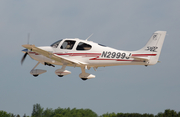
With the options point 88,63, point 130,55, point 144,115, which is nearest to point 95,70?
point 88,63

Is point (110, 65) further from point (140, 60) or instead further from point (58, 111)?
point (58, 111)

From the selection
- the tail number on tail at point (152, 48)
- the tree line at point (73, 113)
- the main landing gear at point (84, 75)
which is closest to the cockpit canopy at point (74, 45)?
the main landing gear at point (84, 75)

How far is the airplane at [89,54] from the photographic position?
864 inches

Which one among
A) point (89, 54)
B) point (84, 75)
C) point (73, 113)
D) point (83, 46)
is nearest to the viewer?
point (89, 54)

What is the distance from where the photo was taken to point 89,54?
2320cm

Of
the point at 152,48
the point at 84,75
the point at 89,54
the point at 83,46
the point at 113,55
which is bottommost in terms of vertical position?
the point at 84,75

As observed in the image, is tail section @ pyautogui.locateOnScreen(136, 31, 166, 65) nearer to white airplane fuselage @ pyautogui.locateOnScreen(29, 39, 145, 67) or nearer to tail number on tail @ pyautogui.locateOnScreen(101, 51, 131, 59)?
white airplane fuselage @ pyautogui.locateOnScreen(29, 39, 145, 67)

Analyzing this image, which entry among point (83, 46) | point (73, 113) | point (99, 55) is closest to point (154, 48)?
point (99, 55)

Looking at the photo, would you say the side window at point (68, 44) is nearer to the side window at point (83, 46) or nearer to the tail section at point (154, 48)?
the side window at point (83, 46)

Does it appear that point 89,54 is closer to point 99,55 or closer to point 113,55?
point 99,55

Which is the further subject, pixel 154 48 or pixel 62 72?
pixel 62 72

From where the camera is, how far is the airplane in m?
22.0

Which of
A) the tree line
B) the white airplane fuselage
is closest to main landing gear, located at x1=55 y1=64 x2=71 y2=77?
the white airplane fuselage

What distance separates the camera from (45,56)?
23.7 metres
